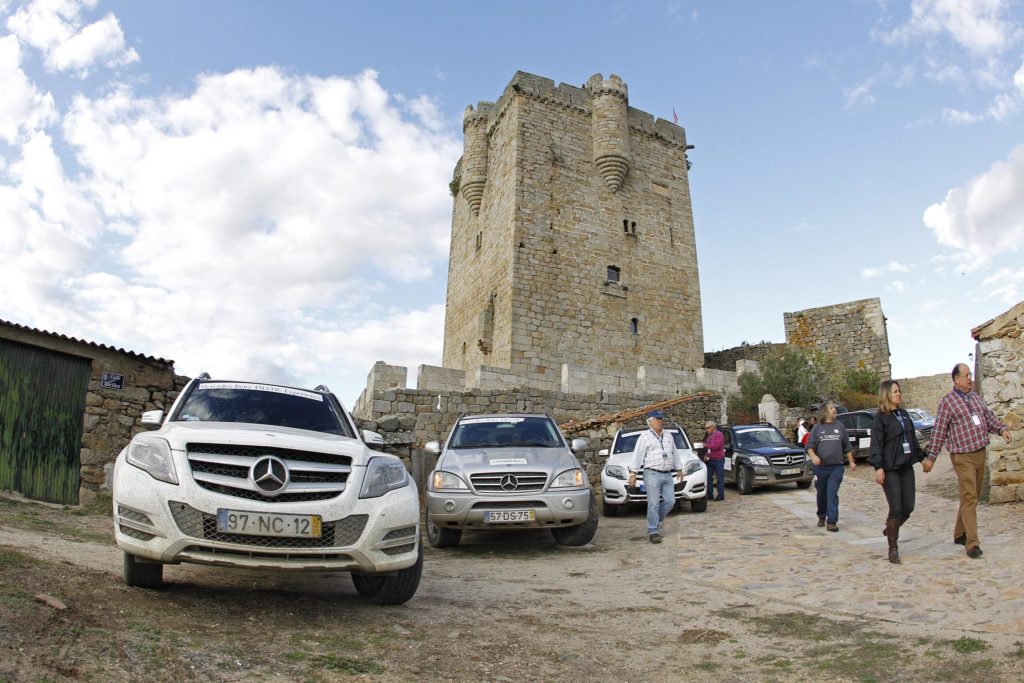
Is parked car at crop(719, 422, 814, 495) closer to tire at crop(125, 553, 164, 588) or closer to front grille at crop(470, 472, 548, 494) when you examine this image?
front grille at crop(470, 472, 548, 494)

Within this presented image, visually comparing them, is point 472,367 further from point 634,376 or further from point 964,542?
point 964,542

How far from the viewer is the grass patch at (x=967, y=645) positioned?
13.2 feet

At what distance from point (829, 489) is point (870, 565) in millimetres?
2651

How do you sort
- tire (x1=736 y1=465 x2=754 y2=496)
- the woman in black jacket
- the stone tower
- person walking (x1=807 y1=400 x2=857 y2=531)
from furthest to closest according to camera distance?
the stone tower
tire (x1=736 y1=465 x2=754 y2=496)
person walking (x1=807 y1=400 x2=857 y2=531)
the woman in black jacket

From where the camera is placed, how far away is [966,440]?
624 centimetres

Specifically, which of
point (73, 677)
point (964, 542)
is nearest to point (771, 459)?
point (964, 542)

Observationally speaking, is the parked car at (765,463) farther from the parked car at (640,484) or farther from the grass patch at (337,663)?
the grass patch at (337,663)

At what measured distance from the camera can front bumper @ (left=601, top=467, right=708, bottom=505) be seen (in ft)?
37.2

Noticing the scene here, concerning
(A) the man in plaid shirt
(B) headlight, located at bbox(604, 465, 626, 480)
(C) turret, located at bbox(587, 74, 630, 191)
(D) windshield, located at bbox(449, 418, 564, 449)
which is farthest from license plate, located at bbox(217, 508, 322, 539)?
(C) turret, located at bbox(587, 74, 630, 191)

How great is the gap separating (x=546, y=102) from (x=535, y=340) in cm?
881

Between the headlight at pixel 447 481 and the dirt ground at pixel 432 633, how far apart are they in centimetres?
152

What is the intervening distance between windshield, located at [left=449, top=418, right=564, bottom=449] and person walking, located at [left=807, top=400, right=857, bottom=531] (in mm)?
3447

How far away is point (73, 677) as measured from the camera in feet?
9.48

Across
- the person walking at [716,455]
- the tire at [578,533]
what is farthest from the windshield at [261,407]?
the person walking at [716,455]
